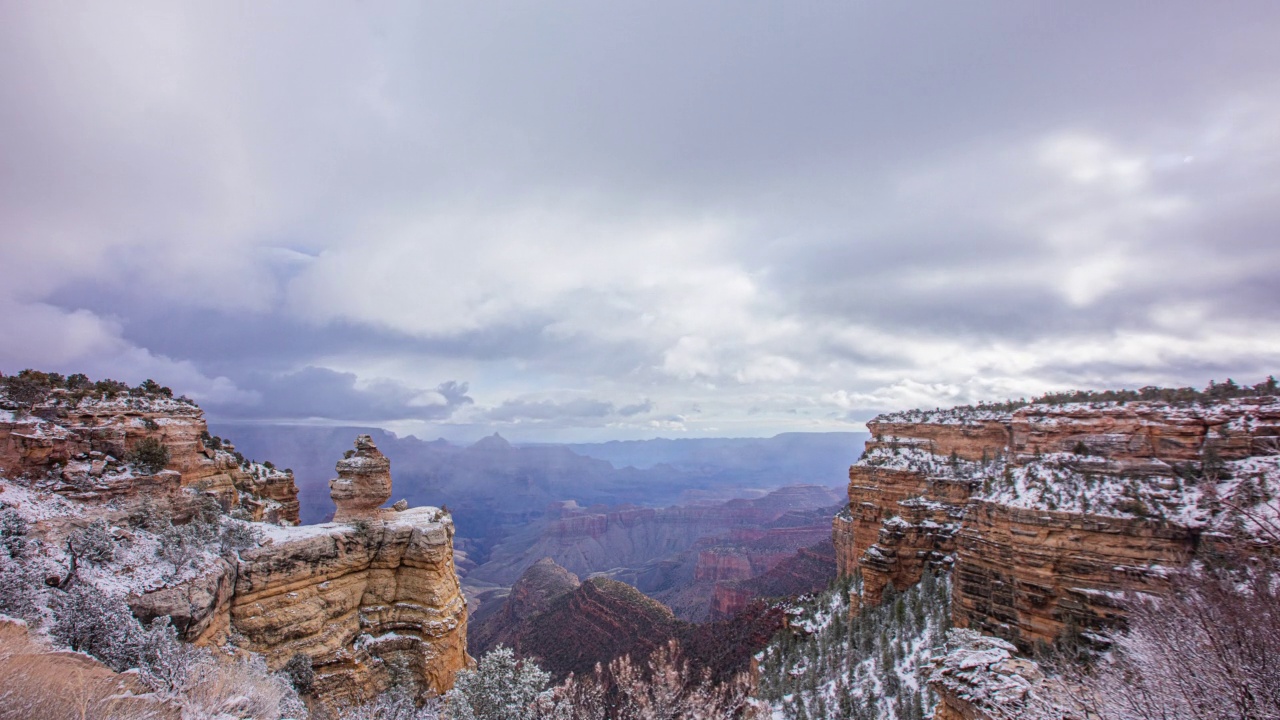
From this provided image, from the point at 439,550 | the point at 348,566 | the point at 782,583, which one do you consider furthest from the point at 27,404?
the point at 782,583

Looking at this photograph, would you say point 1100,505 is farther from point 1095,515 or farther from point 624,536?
point 624,536

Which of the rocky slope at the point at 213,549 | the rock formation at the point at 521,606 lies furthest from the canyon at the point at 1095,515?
the rock formation at the point at 521,606

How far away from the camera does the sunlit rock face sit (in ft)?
54.9

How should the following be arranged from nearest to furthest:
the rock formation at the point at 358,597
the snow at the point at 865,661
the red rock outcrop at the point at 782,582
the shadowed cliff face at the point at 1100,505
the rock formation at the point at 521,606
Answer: the rock formation at the point at 358,597
the shadowed cliff face at the point at 1100,505
the snow at the point at 865,661
the rock formation at the point at 521,606
the red rock outcrop at the point at 782,582

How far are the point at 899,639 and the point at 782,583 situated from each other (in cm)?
5144

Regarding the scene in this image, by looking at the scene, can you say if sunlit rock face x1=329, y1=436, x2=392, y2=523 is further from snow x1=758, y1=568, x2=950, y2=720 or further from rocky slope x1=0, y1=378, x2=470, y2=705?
snow x1=758, y1=568, x2=950, y2=720

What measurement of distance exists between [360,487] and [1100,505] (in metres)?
26.7

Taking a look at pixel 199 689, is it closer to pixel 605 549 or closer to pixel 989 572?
pixel 989 572

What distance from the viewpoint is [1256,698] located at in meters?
6.28

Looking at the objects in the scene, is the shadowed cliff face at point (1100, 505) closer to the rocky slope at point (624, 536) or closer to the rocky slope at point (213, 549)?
the rocky slope at point (213, 549)

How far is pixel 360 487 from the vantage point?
16.8 metres

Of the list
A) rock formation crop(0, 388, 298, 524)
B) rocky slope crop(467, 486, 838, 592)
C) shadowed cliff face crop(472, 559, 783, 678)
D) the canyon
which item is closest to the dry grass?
rock formation crop(0, 388, 298, 524)

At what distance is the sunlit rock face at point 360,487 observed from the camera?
16719 millimetres

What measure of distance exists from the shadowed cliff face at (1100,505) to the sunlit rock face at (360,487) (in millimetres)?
23493
